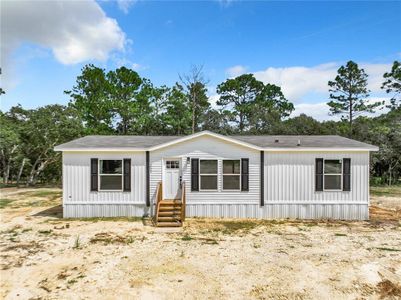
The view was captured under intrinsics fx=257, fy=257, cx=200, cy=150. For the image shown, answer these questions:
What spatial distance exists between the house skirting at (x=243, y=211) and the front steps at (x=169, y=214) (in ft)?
2.64

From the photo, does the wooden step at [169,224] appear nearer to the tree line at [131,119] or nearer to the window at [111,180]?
the window at [111,180]

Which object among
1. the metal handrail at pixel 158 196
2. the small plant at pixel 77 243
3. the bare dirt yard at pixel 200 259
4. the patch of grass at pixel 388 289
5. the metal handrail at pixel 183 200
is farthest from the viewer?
the metal handrail at pixel 158 196

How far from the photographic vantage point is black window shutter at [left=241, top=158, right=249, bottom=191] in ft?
39.0

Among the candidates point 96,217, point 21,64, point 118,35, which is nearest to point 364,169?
point 96,217

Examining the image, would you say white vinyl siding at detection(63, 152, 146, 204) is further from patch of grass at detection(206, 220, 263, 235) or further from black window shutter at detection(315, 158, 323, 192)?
black window shutter at detection(315, 158, 323, 192)

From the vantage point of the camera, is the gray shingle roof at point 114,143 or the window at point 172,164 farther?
the window at point 172,164

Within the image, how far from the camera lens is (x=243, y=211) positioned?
11.9 m

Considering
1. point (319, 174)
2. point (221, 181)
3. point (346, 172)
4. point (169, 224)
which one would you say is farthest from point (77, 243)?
point (346, 172)

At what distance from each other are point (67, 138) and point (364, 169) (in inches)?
881

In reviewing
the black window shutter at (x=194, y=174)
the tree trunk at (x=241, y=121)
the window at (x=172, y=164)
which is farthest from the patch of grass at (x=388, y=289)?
the tree trunk at (x=241, y=121)

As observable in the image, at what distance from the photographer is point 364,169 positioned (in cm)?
1175

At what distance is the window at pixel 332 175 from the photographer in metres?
11.9

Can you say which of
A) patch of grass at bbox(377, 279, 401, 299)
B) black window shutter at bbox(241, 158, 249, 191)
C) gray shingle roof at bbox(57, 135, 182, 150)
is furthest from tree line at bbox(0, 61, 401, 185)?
patch of grass at bbox(377, 279, 401, 299)

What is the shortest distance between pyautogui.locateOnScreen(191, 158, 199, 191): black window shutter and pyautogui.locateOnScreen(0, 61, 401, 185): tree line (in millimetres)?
15561
